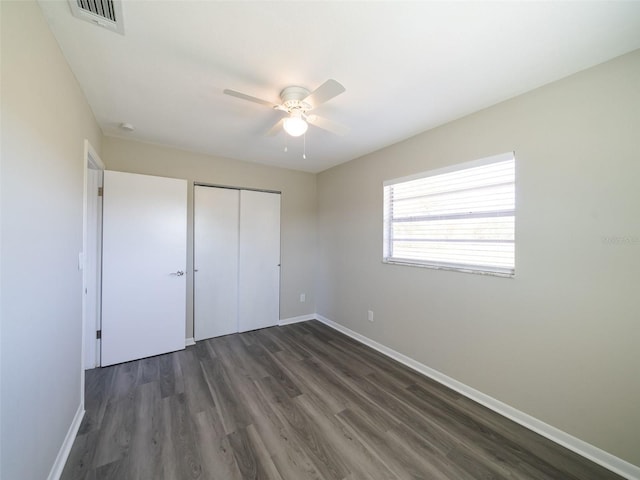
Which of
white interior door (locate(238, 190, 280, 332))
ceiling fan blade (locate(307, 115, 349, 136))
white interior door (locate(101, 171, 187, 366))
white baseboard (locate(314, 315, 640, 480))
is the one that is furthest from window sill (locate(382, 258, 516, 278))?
white interior door (locate(101, 171, 187, 366))

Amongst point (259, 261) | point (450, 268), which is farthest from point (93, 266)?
point (450, 268)

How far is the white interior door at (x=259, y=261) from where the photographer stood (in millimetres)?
3777

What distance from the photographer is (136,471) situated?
152 cm

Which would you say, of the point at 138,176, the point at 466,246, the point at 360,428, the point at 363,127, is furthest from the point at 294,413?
the point at 138,176

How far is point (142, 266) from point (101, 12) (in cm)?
237

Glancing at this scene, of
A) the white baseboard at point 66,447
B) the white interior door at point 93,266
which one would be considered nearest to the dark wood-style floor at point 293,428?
the white baseboard at point 66,447

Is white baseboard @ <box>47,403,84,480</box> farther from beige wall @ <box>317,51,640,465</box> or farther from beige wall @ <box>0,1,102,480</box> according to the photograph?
beige wall @ <box>317,51,640,465</box>

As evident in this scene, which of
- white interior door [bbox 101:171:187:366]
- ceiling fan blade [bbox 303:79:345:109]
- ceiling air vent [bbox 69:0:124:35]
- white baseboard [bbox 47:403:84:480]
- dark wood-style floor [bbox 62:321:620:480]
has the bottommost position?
dark wood-style floor [bbox 62:321:620:480]

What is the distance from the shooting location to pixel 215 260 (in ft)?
11.7

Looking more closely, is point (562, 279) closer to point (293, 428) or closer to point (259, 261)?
point (293, 428)

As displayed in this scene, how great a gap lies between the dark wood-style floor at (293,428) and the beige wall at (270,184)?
1.17 m

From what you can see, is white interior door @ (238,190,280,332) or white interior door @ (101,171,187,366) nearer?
white interior door @ (101,171,187,366)

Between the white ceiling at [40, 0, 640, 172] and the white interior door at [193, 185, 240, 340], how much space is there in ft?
4.40

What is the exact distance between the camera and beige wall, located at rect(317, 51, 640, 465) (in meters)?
1.53
